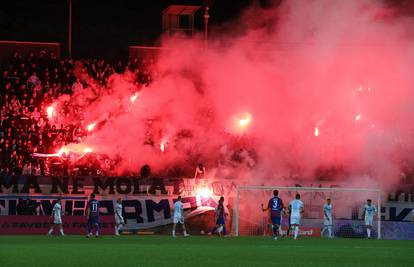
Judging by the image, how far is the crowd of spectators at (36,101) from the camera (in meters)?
36.2

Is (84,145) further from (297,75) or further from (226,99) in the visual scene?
(297,75)

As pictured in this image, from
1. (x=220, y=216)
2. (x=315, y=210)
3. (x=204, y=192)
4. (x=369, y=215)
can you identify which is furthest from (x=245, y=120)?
(x=369, y=215)

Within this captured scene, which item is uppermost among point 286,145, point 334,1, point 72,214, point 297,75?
point 334,1

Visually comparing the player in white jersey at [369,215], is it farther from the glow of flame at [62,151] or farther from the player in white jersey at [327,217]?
the glow of flame at [62,151]

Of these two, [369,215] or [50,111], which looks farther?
[50,111]

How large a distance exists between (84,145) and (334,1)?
12720mm

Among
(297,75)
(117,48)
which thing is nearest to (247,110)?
(297,75)

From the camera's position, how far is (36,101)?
38344 millimetres

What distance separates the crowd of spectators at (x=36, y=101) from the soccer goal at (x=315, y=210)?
7800 mm

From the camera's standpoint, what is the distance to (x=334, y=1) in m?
32.6

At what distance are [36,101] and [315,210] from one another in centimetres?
1323

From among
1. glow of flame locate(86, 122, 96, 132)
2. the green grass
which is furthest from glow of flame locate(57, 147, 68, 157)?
the green grass

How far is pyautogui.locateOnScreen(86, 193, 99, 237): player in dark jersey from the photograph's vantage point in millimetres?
30938

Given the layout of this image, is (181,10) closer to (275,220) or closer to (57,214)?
(57,214)
